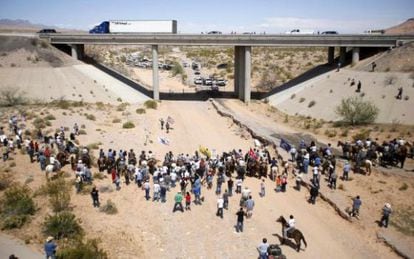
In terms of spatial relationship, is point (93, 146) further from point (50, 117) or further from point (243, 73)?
point (243, 73)

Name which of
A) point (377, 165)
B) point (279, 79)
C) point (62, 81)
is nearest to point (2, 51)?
Answer: point (62, 81)

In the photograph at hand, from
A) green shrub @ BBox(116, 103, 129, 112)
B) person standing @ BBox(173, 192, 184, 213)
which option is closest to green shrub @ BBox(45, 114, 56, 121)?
green shrub @ BBox(116, 103, 129, 112)

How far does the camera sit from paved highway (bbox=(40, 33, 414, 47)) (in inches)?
2018

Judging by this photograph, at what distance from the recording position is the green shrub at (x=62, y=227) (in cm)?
1898

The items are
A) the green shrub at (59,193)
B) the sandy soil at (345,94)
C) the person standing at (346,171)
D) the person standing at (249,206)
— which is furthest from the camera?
the sandy soil at (345,94)

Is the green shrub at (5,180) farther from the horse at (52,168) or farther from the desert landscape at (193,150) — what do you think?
the horse at (52,168)

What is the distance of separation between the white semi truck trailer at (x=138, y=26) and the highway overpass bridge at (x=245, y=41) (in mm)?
7454

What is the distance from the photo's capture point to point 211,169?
86.6 feet

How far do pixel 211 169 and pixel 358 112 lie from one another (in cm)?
2140

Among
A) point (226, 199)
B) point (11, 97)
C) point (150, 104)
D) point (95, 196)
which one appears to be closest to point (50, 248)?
point (95, 196)

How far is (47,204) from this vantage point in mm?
22469

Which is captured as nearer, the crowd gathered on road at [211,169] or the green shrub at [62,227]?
the green shrub at [62,227]

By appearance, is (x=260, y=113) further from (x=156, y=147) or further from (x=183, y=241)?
(x=183, y=241)

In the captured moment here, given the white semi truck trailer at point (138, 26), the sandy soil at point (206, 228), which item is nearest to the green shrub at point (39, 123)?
the sandy soil at point (206, 228)
